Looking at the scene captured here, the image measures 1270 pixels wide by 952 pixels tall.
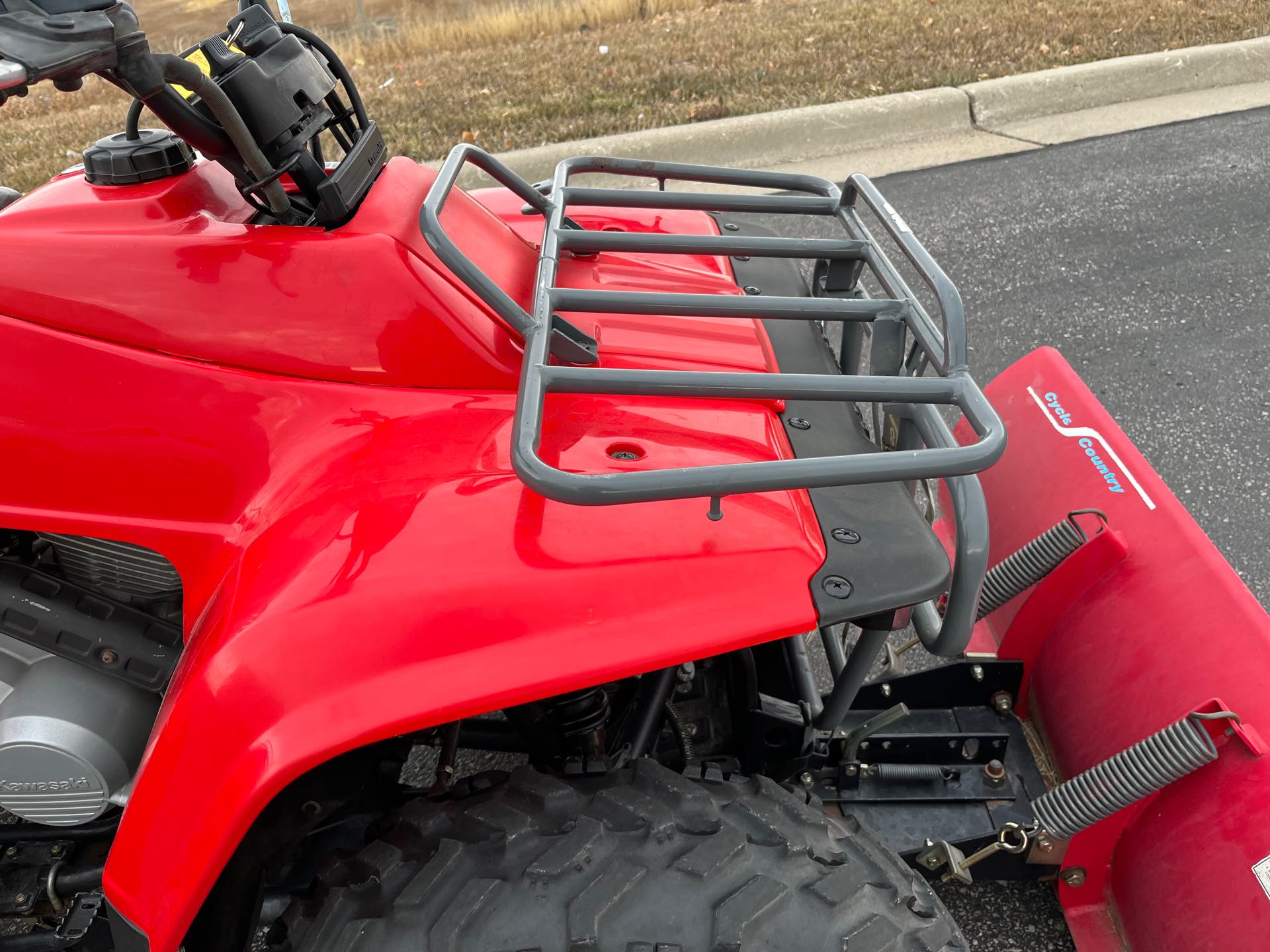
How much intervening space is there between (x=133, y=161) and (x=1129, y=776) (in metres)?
1.78

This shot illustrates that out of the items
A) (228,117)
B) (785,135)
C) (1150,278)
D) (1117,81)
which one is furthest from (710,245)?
(1117,81)

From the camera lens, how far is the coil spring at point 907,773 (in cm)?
184

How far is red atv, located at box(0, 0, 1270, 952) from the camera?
116 cm

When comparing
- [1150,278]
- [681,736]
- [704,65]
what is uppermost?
[681,736]

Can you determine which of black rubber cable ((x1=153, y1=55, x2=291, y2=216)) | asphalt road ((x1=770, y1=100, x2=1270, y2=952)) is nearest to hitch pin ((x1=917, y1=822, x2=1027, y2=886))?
asphalt road ((x1=770, y1=100, x2=1270, y2=952))

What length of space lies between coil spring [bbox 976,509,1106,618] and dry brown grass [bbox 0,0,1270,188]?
4.16 metres

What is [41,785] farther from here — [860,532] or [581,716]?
[860,532]

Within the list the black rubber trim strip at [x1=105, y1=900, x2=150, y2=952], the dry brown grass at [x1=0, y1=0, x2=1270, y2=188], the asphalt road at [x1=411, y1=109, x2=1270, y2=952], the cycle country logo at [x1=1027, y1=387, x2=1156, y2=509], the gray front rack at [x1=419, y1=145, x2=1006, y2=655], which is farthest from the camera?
the dry brown grass at [x1=0, y1=0, x2=1270, y2=188]

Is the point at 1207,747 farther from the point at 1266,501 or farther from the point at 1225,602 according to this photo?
the point at 1266,501

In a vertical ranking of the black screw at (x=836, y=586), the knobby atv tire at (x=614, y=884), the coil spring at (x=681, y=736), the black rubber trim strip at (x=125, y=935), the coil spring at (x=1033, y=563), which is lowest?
the coil spring at (x=681, y=736)

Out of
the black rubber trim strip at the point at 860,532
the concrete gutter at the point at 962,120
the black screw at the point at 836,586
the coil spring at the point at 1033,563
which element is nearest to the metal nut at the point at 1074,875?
the coil spring at the point at 1033,563

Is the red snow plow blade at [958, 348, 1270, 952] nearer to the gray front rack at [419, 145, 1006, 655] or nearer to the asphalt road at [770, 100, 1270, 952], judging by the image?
the asphalt road at [770, 100, 1270, 952]

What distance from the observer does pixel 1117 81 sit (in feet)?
19.4

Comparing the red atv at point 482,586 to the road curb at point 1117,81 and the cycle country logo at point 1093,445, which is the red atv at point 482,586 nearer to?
the cycle country logo at point 1093,445
